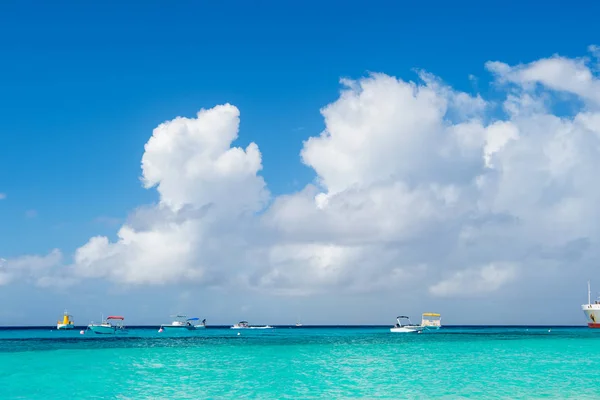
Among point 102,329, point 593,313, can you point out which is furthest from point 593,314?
point 102,329

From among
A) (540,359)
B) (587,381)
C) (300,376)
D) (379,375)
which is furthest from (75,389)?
(540,359)

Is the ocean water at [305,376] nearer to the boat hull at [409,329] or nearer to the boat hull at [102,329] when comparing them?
the boat hull at [102,329]

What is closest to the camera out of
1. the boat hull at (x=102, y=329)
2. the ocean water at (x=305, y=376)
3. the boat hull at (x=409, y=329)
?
the ocean water at (x=305, y=376)

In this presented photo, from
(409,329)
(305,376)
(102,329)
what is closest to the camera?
(305,376)

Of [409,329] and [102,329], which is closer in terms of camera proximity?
[102,329]

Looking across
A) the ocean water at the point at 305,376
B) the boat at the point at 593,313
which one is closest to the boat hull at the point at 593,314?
the boat at the point at 593,313

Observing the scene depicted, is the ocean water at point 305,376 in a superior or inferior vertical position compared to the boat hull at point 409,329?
superior

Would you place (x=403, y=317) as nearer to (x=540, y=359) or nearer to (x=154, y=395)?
(x=540, y=359)

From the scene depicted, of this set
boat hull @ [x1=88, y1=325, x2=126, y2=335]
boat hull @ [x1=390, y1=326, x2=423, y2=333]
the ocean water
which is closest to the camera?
the ocean water

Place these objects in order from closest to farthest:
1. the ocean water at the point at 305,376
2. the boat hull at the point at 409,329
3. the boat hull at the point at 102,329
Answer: the ocean water at the point at 305,376
the boat hull at the point at 102,329
the boat hull at the point at 409,329

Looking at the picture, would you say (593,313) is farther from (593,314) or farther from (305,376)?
(305,376)

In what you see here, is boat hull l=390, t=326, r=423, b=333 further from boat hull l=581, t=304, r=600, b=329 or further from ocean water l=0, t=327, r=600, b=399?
ocean water l=0, t=327, r=600, b=399

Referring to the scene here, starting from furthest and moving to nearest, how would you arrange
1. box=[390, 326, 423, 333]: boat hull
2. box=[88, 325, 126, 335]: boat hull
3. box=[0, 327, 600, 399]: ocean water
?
1. box=[390, 326, 423, 333]: boat hull
2. box=[88, 325, 126, 335]: boat hull
3. box=[0, 327, 600, 399]: ocean water

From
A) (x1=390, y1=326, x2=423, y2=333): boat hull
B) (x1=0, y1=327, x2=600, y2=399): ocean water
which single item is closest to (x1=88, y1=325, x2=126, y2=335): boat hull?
(x1=0, y1=327, x2=600, y2=399): ocean water
